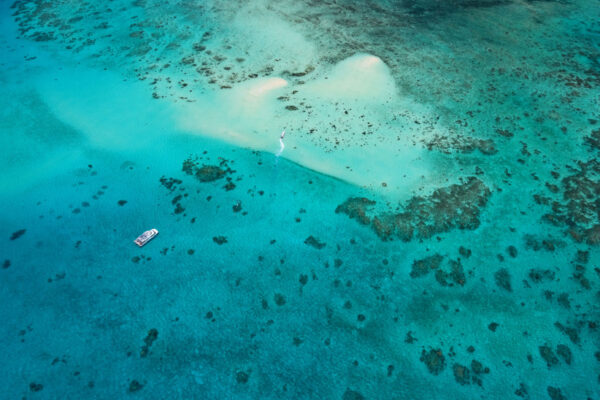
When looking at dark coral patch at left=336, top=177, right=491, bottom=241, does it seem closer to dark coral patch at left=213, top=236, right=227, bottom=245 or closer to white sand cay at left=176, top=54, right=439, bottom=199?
white sand cay at left=176, top=54, right=439, bottom=199

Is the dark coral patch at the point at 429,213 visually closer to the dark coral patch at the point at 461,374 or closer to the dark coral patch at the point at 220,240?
the dark coral patch at the point at 461,374

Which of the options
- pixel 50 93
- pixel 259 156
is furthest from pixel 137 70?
pixel 259 156

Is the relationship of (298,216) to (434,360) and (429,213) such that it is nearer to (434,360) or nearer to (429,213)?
(429,213)

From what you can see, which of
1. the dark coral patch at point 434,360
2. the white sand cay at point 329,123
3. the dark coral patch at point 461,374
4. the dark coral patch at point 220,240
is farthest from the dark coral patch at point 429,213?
the dark coral patch at point 220,240

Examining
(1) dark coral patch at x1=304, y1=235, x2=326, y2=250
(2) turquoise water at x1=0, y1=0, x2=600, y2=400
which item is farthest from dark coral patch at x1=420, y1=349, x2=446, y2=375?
(1) dark coral patch at x1=304, y1=235, x2=326, y2=250

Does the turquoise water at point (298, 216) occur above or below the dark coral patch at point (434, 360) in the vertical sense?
above
